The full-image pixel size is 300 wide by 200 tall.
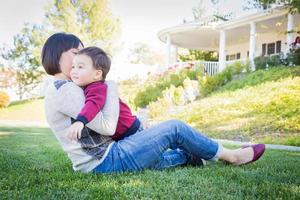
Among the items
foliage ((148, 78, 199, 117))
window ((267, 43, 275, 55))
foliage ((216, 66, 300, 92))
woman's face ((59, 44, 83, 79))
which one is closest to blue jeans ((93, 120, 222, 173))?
woman's face ((59, 44, 83, 79))

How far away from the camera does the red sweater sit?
295cm

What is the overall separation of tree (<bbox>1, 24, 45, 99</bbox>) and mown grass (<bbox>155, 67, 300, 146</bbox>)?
1464 cm

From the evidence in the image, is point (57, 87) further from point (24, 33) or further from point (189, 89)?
point (24, 33)

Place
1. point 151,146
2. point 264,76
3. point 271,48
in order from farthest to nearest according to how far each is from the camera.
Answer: point 271,48, point 264,76, point 151,146

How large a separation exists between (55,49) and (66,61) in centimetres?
12

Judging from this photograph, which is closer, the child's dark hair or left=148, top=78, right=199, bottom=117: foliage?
the child's dark hair

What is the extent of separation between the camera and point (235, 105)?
1291 centimetres

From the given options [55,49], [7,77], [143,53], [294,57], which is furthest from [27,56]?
[143,53]

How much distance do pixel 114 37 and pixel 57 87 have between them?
2405cm

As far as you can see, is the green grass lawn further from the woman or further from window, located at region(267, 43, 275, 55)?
window, located at region(267, 43, 275, 55)

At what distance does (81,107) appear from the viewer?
3.09 m

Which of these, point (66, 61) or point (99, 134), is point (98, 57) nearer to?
point (66, 61)

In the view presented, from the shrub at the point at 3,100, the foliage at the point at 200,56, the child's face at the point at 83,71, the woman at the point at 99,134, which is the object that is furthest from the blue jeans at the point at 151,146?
the foliage at the point at 200,56

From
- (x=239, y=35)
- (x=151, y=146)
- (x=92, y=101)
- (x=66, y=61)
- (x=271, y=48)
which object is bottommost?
(x=151, y=146)
